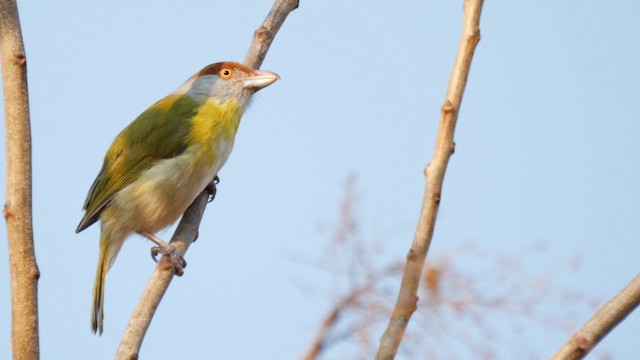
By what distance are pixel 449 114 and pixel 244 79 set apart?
3.48 metres

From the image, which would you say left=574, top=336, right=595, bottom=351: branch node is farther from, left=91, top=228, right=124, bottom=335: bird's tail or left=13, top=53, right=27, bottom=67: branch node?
left=91, top=228, right=124, bottom=335: bird's tail

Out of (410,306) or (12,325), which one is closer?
(410,306)

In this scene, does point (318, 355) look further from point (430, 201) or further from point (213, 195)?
point (213, 195)

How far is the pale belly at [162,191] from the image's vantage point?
4824mm

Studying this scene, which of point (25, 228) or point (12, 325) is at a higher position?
point (25, 228)

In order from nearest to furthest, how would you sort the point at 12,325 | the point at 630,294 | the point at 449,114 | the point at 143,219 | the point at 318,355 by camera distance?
the point at 318,355 < the point at 630,294 < the point at 449,114 < the point at 12,325 < the point at 143,219

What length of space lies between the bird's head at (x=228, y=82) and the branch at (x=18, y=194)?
2.58 m

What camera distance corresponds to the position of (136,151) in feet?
16.8

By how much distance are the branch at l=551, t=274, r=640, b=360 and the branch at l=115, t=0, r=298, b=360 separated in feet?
4.47

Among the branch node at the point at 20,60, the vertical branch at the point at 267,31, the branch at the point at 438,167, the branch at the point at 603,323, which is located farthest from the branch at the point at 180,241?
the branch at the point at 603,323

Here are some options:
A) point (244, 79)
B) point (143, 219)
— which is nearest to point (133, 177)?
point (143, 219)

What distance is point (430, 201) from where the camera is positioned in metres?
1.83

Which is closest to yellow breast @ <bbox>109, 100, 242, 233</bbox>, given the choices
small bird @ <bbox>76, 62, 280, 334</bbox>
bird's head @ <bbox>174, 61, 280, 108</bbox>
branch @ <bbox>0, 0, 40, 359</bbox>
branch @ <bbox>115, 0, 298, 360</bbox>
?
small bird @ <bbox>76, 62, 280, 334</bbox>

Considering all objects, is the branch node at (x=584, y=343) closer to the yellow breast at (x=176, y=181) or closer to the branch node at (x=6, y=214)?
the branch node at (x=6, y=214)
